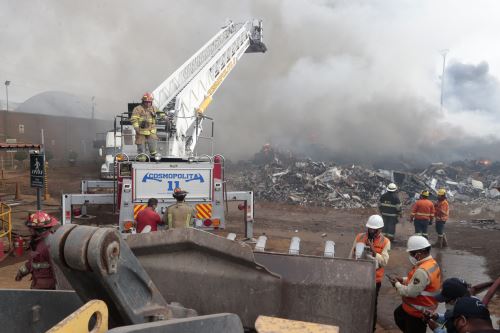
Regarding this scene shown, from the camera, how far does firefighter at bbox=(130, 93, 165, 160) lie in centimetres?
756

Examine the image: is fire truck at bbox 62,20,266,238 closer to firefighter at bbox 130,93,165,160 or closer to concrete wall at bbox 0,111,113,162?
firefighter at bbox 130,93,165,160

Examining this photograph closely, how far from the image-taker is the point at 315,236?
34.3ft

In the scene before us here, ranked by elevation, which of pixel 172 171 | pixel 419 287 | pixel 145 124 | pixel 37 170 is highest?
pixel 145 124

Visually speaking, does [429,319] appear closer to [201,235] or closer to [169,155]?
[201,235]

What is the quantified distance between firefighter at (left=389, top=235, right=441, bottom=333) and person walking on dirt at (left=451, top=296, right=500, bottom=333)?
1.04 meters

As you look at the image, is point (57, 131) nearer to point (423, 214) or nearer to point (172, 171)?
point (172, 171)

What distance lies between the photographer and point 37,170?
898 centimetres

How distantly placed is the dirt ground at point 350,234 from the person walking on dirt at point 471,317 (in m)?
2.90

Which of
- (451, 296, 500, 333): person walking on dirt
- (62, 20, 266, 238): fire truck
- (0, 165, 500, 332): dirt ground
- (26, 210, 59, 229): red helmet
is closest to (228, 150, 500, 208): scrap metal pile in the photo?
(0, 165, 500, 332): dirt ground

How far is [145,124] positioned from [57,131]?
35.7m

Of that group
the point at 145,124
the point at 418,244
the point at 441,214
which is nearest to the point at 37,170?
the point at 145,124

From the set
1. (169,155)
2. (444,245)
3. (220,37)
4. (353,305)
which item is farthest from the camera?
(220,37)

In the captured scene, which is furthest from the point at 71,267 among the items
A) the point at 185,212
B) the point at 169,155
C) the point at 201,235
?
the point at 169,155

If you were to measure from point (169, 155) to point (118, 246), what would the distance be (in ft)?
23.5
